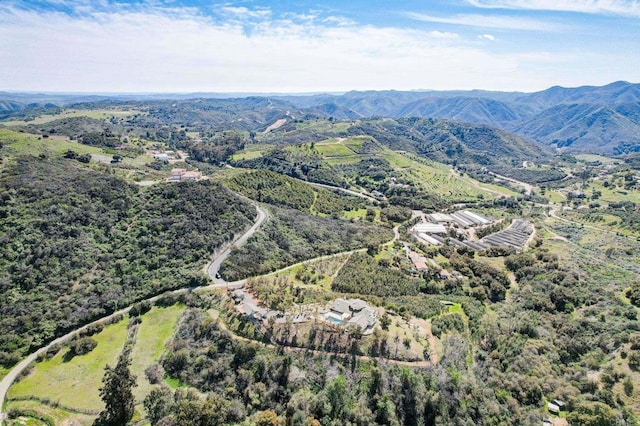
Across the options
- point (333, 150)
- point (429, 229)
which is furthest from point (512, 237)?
point (333, 150)

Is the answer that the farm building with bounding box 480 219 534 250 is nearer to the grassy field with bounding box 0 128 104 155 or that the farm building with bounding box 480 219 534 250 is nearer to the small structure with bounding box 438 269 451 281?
the small structure with bounding box 438 269 451 281

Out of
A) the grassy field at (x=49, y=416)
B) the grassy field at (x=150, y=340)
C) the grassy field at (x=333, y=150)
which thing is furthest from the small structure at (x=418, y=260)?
the grassy field at (x=333, y=150)

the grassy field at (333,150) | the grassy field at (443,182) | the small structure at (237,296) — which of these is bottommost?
Answer: the grassy field at (443,182)

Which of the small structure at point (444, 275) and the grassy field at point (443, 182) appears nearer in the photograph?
the small structure at point (444, 275)

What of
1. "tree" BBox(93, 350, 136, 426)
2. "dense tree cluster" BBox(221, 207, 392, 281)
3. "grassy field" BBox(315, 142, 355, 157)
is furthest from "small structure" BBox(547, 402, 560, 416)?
"grassy field" BBox(315, 142, 355, 157)

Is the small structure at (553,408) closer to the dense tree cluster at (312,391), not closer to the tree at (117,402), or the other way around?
the dense tree cluster at (312,391)

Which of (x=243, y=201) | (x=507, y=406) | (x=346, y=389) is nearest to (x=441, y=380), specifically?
(x=507, y=406)
